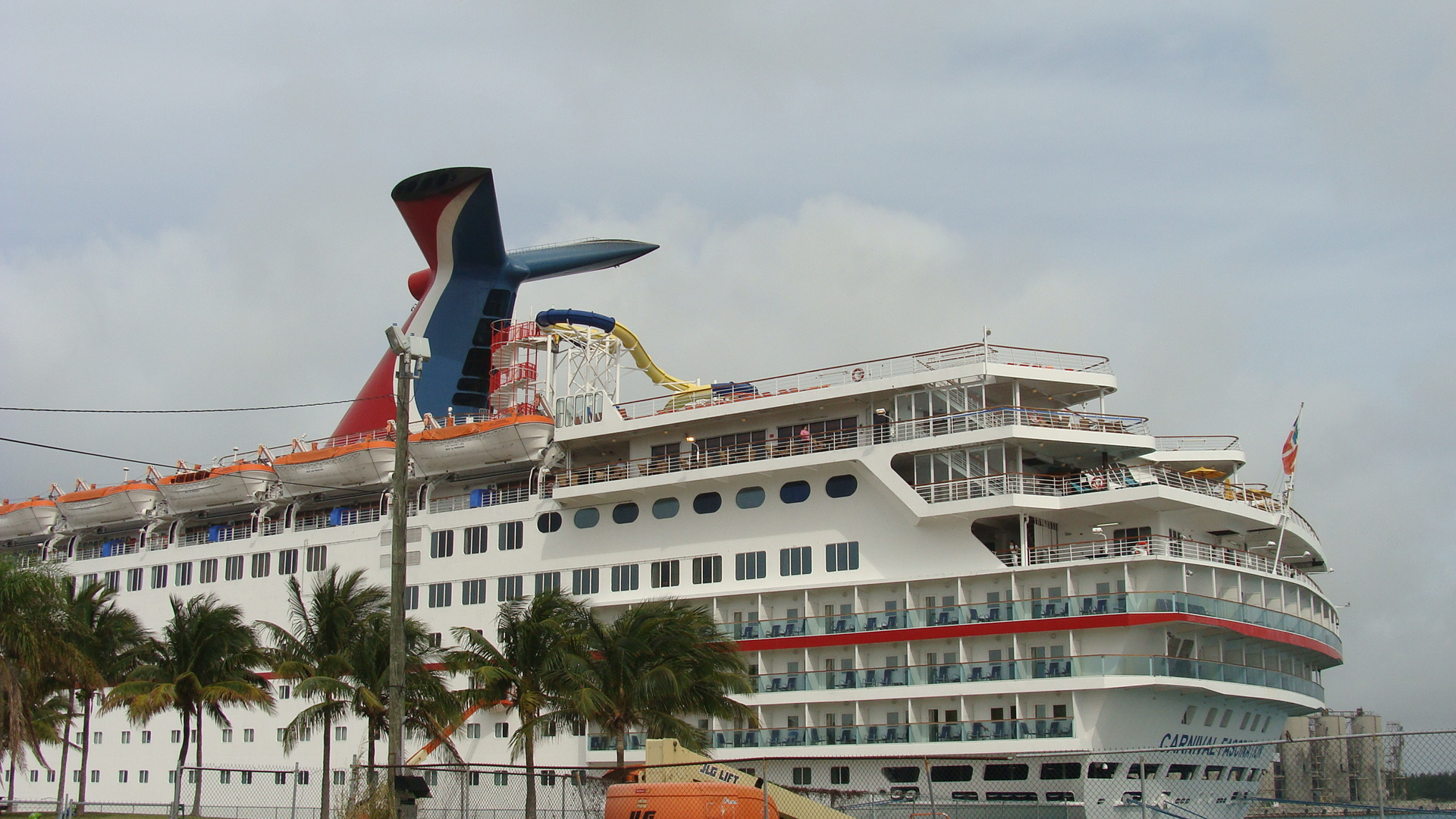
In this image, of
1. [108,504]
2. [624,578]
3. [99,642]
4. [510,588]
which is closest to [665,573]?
[624,578]

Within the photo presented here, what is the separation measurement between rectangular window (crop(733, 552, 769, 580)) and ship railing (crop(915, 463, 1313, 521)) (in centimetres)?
492

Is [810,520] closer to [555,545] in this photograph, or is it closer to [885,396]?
[885,396]

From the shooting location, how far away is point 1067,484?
35.5 m

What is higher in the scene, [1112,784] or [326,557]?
[326,557]

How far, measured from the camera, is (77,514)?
180ft

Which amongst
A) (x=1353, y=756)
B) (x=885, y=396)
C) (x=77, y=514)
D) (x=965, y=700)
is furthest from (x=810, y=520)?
(x=77, y=514)

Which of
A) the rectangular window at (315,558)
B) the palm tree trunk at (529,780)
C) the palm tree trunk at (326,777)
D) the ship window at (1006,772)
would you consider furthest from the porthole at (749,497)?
the rectangular window at (315,558)

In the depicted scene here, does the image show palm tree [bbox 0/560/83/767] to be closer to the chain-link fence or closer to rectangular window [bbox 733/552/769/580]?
the chain-link fence

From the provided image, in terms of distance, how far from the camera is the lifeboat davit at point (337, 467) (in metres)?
45.7

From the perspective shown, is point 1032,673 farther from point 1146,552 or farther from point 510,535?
point 510,535

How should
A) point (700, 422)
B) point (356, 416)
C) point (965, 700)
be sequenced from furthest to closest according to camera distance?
point (356, 416) < point (700, 422) < point (965, 700)

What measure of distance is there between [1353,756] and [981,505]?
15.1m

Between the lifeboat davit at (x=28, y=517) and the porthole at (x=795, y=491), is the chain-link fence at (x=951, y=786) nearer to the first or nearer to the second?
the porthole at (x=795, y=491)

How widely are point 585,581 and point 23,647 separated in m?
15.4
